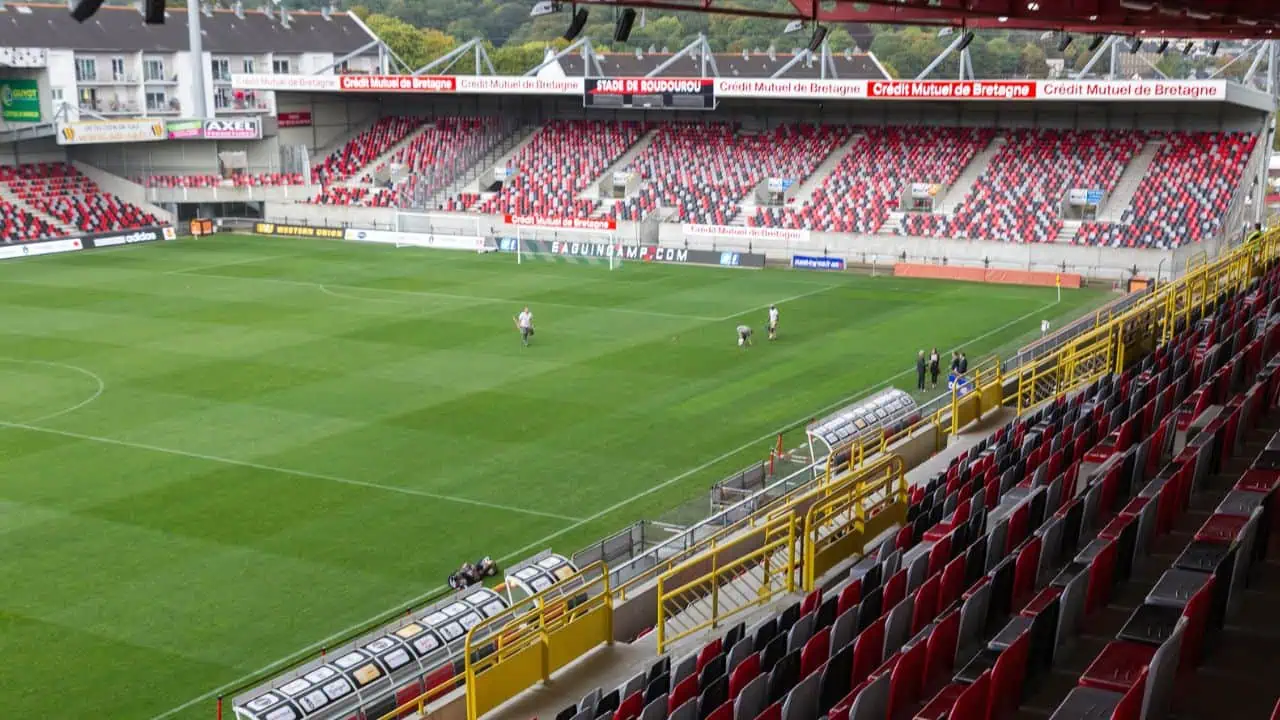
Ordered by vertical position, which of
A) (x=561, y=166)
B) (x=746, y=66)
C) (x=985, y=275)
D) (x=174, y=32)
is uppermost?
(x=174, y=32)

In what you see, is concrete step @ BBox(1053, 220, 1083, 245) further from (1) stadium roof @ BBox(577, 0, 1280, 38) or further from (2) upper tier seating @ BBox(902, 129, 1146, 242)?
(1) stadium roof @ BBox(577, 0, 1280, 38)

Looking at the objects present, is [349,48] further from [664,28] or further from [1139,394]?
[1139,394]

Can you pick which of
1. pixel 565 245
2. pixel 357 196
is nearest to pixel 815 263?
pixel 565 245

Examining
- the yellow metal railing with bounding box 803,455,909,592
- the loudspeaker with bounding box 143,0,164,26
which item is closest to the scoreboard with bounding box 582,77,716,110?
the loudspeaker with bounding box 143,0,164,26

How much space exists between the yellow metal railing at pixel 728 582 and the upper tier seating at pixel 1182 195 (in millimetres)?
39154

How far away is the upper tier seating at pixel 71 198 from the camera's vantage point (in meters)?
65.8

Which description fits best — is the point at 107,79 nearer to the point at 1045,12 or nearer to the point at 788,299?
the point at 788,299

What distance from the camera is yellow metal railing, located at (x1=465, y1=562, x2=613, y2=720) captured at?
46.7 ft

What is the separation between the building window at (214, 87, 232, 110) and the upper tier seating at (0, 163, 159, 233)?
32.2 metres

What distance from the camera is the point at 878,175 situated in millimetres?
63656

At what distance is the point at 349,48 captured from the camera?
10631 centimetres

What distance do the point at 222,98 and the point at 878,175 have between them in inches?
2307

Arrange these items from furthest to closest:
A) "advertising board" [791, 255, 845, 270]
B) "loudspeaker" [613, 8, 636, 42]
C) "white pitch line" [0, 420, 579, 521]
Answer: "advertising board" [791, 255, 845, 270] → "loudspeaker" [613, 8, 636, 42] → "white pitch line" [0, 420, 579, 521]

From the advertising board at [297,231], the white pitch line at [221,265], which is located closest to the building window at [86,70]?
the advertising board at [297,231]
